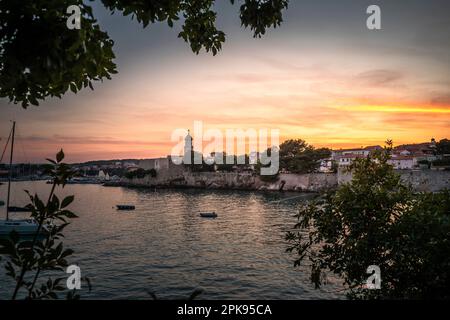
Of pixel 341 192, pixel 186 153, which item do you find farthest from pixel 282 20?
pixel 186 153

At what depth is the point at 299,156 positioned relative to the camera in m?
93.1

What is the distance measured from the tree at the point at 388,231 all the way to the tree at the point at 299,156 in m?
85.5

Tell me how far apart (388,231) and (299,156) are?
88.1 metres

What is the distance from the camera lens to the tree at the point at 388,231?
19.7ft

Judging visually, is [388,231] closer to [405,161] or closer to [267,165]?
[267,165]

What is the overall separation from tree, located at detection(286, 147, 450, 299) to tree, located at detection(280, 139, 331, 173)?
281 ft

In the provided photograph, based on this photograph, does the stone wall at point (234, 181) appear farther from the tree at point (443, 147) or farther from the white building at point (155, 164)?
the tree at point (443, 147)

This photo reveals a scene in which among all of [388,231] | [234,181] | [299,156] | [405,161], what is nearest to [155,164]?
[234,181]

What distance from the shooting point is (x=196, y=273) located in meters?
21.5

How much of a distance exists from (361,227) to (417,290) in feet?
5.04

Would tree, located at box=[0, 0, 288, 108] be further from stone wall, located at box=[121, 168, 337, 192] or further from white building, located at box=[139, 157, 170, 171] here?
white building, located at box=[139, 157, 170, 171]

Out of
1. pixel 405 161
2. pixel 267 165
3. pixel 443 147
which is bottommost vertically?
pixel 267 165
